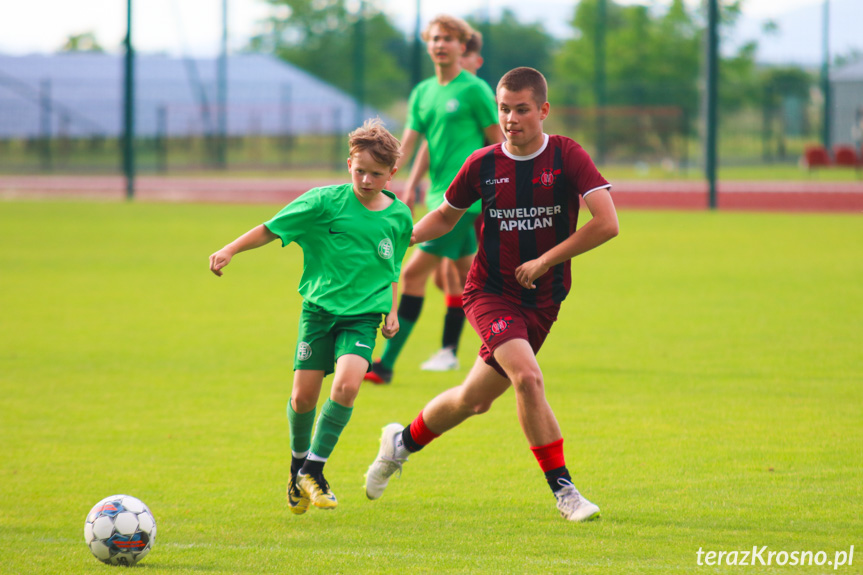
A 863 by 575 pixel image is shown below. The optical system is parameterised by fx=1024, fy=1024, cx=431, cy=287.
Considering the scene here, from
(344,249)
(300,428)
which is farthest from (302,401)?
(344,249)

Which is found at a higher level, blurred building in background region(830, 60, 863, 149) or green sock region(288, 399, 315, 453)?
blurred building in background region(830, 60, 863, 149)

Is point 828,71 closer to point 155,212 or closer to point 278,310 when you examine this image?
point 155,212

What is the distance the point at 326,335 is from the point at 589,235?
1.13m

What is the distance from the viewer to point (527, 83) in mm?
3920

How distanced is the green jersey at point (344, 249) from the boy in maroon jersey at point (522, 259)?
0.22 meters

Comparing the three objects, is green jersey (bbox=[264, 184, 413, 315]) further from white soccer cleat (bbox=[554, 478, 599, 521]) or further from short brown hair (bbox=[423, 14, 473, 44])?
short brown hair (bbox=[423, 14, 473, 44])

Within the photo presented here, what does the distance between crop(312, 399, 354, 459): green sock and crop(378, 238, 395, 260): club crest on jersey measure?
63 cm

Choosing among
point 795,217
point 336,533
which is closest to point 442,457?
point 336,533

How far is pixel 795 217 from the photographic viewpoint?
1864 centimetres

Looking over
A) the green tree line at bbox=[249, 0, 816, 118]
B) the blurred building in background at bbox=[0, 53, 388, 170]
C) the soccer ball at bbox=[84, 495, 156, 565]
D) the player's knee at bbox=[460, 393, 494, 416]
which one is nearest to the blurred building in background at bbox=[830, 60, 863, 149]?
the green tree line at bbox=[249, 0, 816, 118]

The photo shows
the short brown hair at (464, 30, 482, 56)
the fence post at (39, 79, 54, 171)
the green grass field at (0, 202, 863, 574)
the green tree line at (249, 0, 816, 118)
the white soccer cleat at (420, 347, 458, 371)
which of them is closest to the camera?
the green grass field at (0, 202, 863, 574)

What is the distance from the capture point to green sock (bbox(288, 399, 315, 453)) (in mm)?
4203

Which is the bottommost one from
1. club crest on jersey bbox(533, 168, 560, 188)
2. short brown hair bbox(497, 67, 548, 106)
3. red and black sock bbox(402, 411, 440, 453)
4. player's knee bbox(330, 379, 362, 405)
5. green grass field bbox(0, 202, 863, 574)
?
green grass field bbox(0, 202, 863, 574)

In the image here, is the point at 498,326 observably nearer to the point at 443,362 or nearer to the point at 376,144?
the point at 376,144
